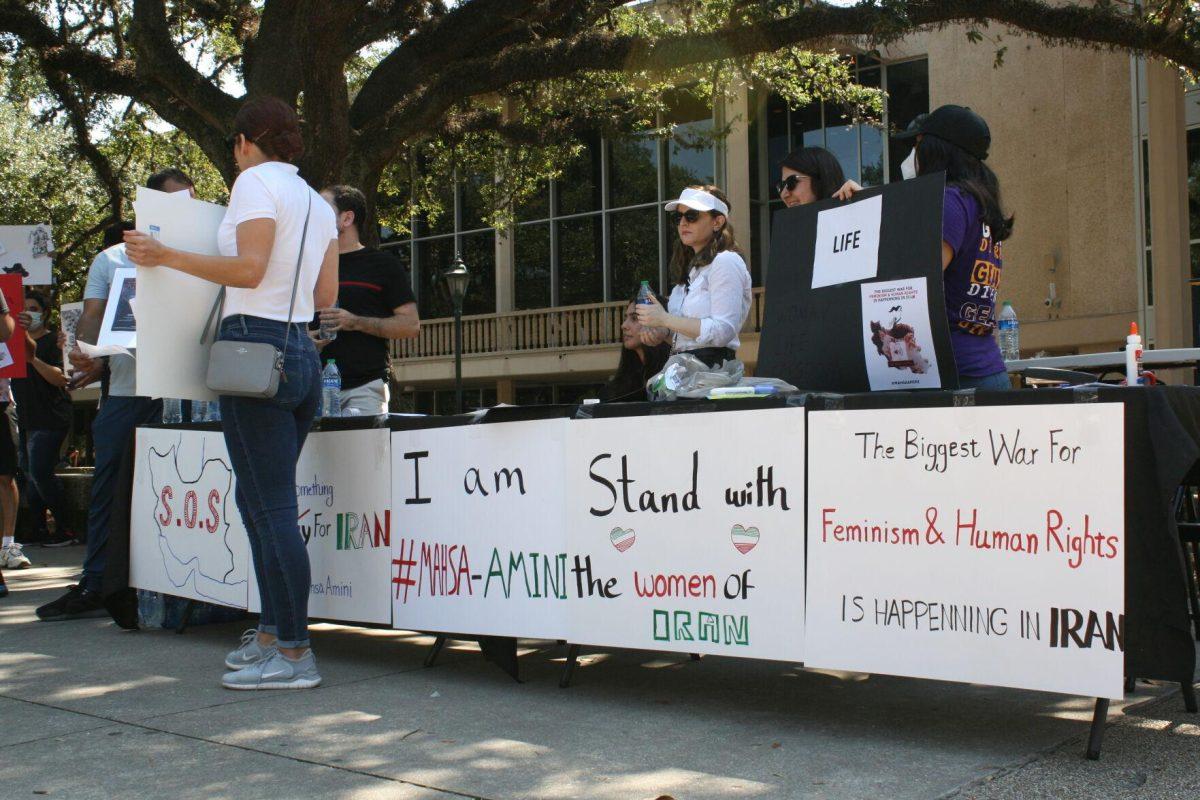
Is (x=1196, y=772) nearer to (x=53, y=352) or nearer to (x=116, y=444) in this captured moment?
(x=116, y=444)

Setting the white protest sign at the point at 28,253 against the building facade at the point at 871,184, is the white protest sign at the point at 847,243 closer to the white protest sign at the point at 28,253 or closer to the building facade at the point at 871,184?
the white protest sign at the point at 28,253

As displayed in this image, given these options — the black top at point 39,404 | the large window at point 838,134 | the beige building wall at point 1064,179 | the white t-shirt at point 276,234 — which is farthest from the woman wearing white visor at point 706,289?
the large window at point 838,134

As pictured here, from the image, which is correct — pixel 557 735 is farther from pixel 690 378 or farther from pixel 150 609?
pixel 150 609

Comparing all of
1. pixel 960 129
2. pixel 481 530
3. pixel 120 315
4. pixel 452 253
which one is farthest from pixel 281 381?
pixel 452 253

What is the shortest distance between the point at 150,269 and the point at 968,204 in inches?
118

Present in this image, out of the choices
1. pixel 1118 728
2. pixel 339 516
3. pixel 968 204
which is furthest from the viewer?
pixel 339 516

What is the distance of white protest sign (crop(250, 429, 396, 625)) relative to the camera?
16.3ft

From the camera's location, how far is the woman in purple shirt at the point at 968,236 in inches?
161

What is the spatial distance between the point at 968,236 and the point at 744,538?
1.31m

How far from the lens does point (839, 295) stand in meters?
4.38

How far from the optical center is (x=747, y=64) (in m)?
13.1

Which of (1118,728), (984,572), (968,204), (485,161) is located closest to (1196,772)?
(1118,728)

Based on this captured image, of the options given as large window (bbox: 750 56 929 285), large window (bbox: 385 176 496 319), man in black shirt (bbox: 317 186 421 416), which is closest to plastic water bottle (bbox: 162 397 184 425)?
man in black shirt (bbox: 317 186 421 416)

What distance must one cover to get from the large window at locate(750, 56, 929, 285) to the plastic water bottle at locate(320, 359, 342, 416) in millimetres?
18884
